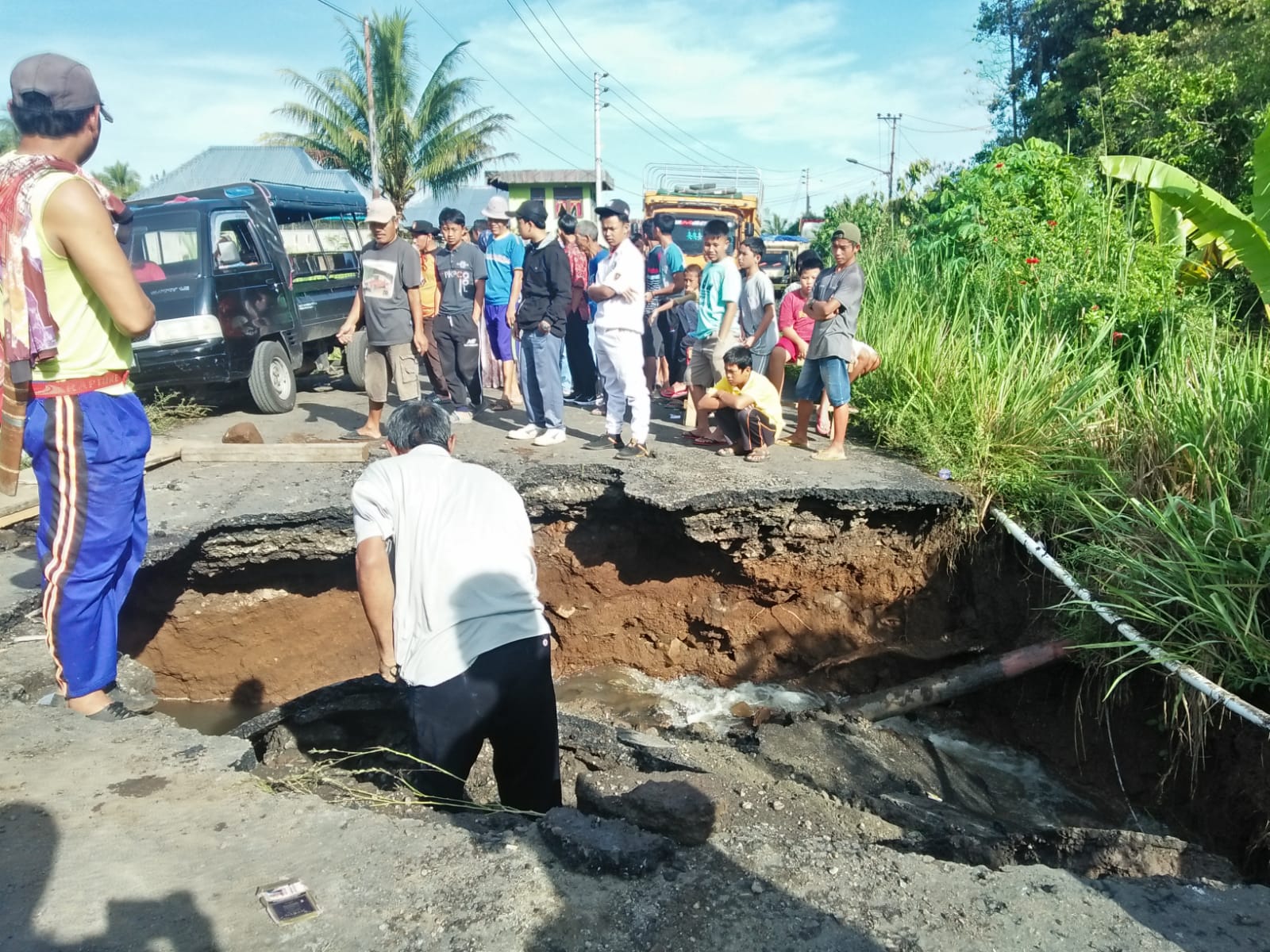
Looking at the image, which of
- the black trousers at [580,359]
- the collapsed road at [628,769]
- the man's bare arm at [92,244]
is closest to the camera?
the collapsed road at [628,769]

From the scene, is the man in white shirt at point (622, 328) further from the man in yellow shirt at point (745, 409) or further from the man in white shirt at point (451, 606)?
the man in white shirt at point (451, 606)

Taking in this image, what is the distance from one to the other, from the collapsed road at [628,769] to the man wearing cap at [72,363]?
46 cm

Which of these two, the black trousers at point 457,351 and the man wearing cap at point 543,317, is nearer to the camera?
the man wearing cap at point 543,317

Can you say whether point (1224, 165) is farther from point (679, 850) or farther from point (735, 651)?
point (679, 850)

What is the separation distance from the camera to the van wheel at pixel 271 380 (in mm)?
8320

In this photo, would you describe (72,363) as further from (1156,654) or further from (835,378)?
(835,378)

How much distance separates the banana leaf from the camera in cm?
551

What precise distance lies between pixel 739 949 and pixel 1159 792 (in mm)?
3083

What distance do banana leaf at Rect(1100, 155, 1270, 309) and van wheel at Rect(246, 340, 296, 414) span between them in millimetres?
7206

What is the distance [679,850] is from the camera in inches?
98.5

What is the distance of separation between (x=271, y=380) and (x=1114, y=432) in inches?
275

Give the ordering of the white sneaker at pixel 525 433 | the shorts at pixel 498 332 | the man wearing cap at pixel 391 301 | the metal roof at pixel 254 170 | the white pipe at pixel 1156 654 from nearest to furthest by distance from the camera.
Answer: the white pipe at pixel 1156 654 < the man wearing cap at pixel 391 301 < the white sneaker at pixel 525 433 < the shorts at pixel 498 332 < the metal roof at pixel 254 170

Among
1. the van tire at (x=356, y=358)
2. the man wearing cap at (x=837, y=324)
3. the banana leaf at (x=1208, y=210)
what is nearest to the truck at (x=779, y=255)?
the van tire at (x=356, y=358)

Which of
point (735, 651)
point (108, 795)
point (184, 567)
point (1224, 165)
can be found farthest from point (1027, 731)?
point (1224, 165)
